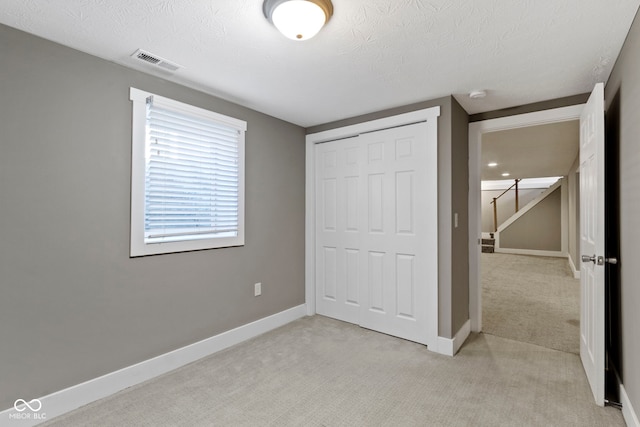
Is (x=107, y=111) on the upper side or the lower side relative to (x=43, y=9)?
lower

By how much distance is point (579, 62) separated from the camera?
80.8 inches

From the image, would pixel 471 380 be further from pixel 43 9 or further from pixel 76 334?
pixel 43 9

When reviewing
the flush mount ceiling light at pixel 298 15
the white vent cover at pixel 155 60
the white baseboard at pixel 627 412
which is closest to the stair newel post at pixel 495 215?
the white baseboard at pixel 627 412

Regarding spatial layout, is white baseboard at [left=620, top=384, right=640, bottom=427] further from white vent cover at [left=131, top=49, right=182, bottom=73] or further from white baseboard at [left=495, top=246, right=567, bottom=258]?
white baseboard at [left=495, top=246, right=567, bottom=258]

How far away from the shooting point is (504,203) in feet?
34.6

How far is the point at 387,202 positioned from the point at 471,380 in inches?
64.6

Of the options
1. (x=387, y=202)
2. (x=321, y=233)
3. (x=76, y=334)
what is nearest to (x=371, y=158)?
(x=387, y=202)

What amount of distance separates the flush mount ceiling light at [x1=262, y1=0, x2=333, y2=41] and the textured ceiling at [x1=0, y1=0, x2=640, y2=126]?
0.24 ft

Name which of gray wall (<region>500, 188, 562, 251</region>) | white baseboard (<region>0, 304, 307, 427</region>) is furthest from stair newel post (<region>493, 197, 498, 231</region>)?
white baseboard (<region>0, 304, 307, 427</region>)

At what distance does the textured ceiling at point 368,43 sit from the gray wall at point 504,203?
8.93 m

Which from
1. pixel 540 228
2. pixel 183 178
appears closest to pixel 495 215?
pixel 540 228

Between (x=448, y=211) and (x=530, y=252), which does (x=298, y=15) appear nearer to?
(x=448, y=211)

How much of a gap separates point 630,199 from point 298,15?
2.10 metres

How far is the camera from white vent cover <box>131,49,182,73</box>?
1.97m
